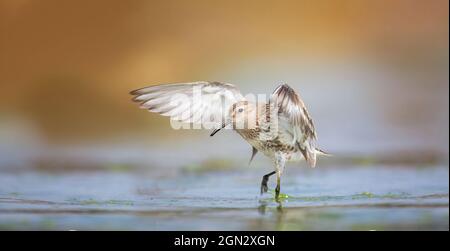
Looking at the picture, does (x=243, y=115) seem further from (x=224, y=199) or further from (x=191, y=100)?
(x=224, y=199)

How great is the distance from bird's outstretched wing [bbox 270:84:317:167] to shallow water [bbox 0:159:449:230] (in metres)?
0.35

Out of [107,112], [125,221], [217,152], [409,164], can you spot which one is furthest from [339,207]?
[107,112]

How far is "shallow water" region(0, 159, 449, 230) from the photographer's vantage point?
15.1ft

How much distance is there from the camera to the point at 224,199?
5.27 metres

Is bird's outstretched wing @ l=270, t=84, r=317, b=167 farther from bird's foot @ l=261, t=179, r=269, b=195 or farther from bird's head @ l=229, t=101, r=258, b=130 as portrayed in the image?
bird's foot @ l=261, t=179, r=269, b=195

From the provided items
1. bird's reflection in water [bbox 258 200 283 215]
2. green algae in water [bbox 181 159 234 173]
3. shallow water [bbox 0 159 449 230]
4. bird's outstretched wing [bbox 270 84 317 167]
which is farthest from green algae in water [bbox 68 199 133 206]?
green algae in water [bbox 181 159 234 173]

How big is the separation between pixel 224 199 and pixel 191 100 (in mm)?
733

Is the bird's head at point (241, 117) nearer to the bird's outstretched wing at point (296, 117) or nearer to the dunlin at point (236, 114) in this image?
the dunlin at point (236, 114)

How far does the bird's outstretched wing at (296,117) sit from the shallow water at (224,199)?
35cm

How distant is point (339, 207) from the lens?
195 inches

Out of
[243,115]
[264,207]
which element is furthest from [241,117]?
[264,207]

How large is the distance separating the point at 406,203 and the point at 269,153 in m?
1.06
